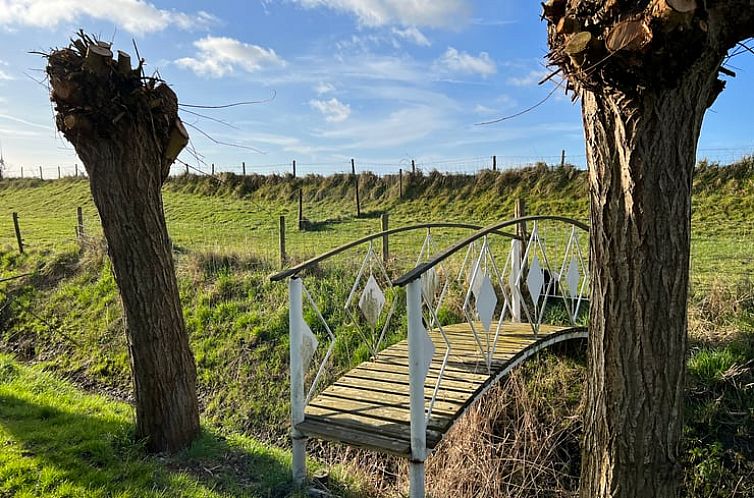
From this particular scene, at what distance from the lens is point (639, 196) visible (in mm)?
2393

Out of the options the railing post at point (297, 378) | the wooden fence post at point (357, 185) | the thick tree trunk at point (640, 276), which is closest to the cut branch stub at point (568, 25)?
the thick tree trunk at point (640, 276)

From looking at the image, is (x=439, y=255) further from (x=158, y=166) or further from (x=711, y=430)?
(x=711, y=430)

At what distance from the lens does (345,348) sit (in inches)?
250

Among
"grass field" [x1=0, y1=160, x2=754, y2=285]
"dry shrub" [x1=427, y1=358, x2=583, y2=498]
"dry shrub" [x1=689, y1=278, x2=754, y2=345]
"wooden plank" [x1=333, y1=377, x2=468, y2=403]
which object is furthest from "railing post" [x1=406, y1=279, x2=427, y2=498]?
"grass field" [x1=0, y1=160, x2=754, y2=285]

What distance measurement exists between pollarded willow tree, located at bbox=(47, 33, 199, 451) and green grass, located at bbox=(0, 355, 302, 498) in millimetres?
223

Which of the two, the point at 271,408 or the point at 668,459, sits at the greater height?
the point at 668,459

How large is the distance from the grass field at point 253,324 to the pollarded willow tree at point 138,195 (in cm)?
38

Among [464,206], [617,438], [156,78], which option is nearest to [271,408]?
[156,78]

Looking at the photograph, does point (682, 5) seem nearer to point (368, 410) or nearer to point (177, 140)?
point (368, 410)

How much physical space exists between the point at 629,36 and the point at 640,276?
1.02m

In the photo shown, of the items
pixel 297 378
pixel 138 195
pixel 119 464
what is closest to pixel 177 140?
pixel 138 195

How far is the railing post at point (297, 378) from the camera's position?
3.44 meters

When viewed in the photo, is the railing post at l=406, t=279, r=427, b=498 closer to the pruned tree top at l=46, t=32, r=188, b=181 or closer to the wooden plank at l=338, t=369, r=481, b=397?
the wooden plank at l=338, t=369, r=481, b=397

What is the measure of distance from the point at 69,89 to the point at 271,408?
3729 millimetres
